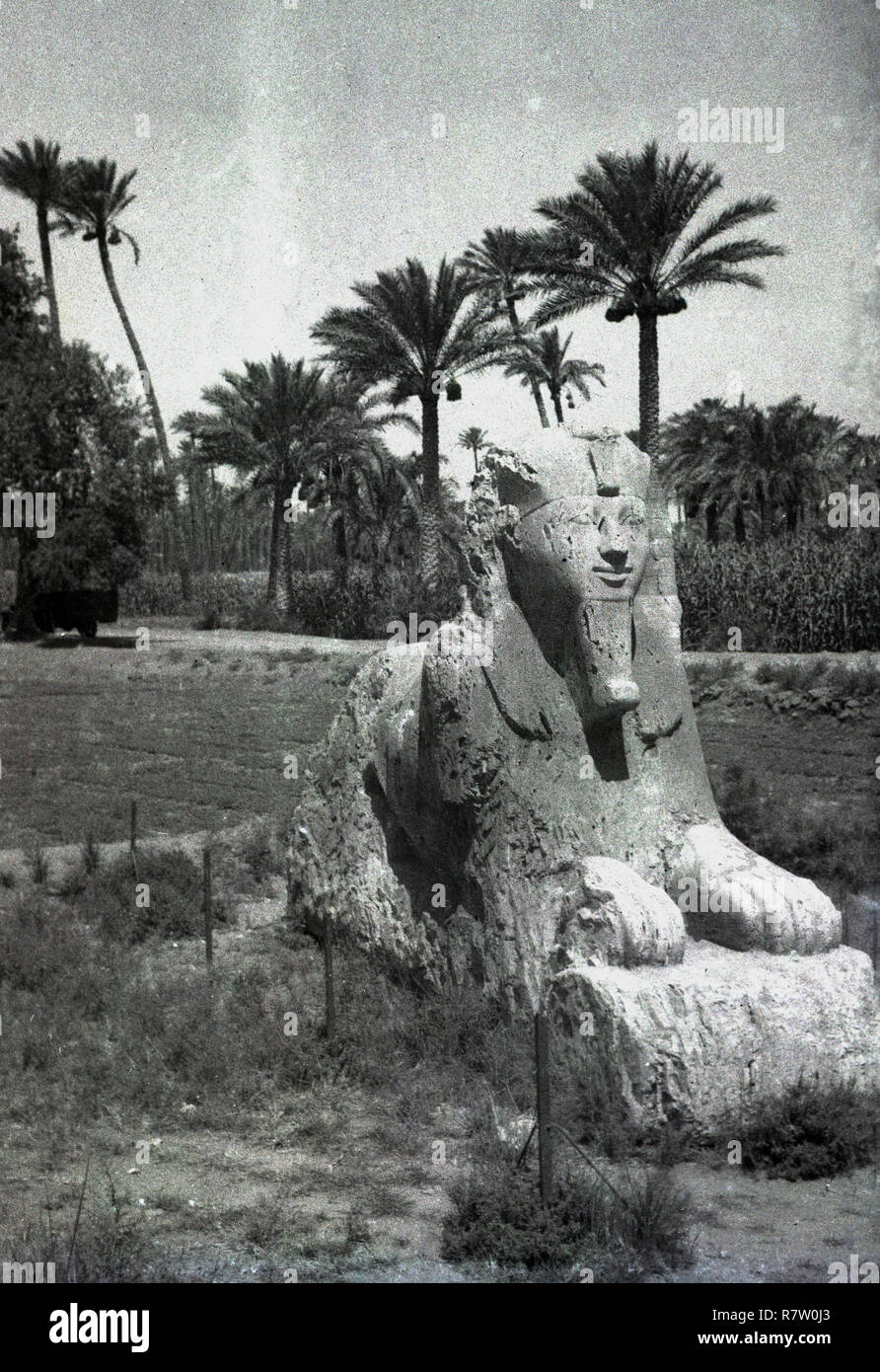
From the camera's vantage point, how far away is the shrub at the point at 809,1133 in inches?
206

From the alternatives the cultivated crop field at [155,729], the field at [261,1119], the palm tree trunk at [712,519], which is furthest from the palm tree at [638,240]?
the palm tree trunk at [712,519]

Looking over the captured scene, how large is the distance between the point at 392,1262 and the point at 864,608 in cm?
1791

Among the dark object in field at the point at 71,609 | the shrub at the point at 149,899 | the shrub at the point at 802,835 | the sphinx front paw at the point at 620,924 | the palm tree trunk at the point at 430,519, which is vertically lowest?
the shrub at the point at 149,899

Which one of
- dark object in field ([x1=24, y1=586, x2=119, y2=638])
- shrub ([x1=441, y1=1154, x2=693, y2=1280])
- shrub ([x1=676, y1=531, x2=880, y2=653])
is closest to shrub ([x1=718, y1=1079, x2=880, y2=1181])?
shrub ([x1=441, y1=1154, x2=693, y2=1280])

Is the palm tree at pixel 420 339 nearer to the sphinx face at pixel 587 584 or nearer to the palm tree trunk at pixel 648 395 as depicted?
the palm tree trunk at pixel 648 395

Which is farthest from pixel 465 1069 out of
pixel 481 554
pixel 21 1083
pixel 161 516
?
pixel 161 516

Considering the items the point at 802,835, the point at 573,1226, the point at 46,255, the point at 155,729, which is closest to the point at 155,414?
the point at 155,729

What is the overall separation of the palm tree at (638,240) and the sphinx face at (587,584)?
11851 mm

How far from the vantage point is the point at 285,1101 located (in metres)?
6.04

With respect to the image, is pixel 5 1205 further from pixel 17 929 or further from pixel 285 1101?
pixel 17 929

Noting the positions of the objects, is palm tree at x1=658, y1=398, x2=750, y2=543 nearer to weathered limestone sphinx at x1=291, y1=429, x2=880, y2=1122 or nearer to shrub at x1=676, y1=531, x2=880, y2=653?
shrub at x1=676, y1=531, x2=880, y2=653

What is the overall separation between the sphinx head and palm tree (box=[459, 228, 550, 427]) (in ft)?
44.9

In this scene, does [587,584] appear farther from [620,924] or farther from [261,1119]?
[261,1119]

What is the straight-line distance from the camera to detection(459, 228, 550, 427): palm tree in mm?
20781
